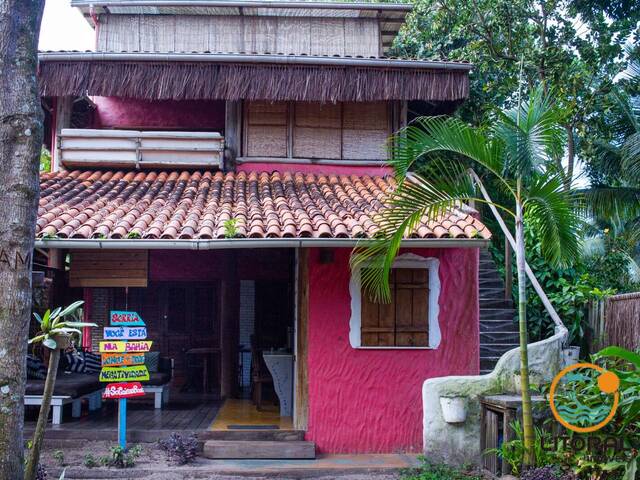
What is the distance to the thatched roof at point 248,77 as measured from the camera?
1064 centimetres

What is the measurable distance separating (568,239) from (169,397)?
720 centimetres

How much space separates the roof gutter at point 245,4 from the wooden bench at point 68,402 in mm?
6778

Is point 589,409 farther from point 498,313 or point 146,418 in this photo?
point 146,418

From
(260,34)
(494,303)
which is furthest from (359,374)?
(260,34)

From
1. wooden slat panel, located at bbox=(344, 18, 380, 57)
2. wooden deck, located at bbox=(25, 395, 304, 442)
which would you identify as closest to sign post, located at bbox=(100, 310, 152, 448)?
wooden deck, located at bbox=(25, 395, 304, 442)

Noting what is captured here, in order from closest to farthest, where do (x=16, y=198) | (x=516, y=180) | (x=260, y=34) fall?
(x=16, y=198) < (x=516, y=180) < (x=260, y=34)

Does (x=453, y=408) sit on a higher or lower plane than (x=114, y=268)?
lower

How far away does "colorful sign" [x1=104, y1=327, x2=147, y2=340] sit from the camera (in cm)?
827

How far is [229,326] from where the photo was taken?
39.3 feet

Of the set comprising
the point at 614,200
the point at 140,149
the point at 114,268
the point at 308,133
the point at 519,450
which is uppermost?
the point at 308,133

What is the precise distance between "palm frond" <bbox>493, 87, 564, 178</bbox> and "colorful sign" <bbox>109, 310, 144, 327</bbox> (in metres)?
4.55

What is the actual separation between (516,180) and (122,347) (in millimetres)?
4649

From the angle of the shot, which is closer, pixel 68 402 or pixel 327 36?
pixel 68 402

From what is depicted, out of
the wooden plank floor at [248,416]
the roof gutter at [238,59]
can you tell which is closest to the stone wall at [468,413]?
the wooden plank floor at [248,416]
